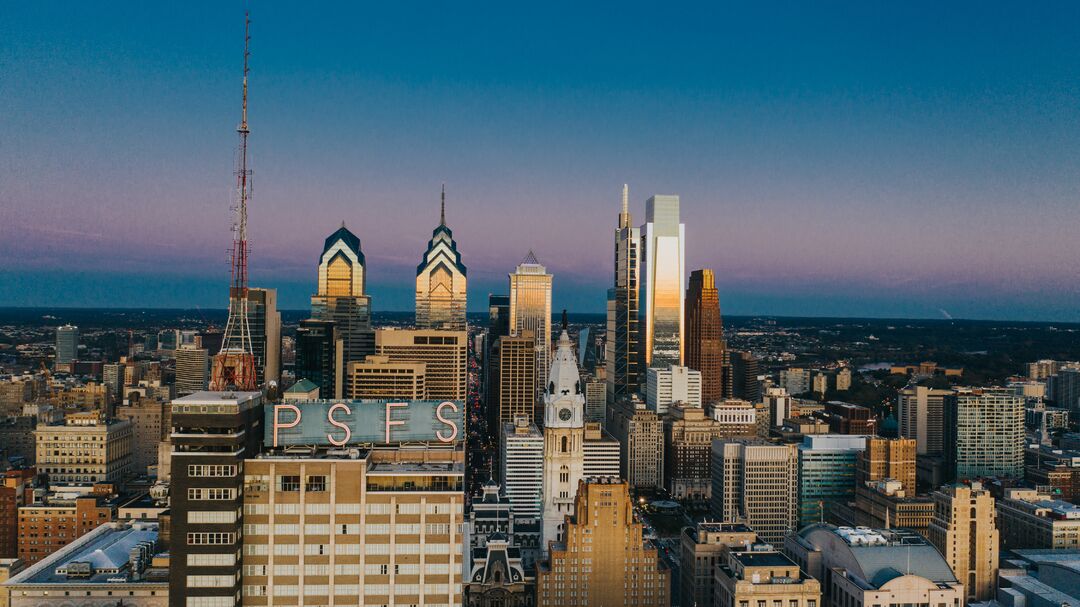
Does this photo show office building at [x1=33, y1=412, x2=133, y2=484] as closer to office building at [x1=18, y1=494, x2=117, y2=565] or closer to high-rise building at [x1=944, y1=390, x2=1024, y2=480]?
office building at [x1=18, y1=494, x2=117, y2=565]

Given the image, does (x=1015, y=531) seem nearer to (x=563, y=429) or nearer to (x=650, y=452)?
(x=563, y=429)

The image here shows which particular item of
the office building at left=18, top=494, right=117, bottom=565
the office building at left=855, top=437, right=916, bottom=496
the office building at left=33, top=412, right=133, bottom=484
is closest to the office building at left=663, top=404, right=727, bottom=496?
the office building at left=855, top=437, right=916, bottom=496

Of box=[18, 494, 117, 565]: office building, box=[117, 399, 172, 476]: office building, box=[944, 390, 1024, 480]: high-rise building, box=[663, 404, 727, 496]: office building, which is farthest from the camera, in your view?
box=[663, 404, 727, 496]: office building

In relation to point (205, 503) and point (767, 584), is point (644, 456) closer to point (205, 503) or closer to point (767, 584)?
point (767, 584)

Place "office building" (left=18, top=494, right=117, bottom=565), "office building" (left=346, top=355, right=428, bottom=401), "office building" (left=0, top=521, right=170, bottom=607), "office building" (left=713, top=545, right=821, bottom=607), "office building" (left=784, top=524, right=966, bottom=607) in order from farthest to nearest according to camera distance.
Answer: "office building" (left=346, top=355, right=428, bottom=401) < "office building" (left=18, top=494, right=117, bottom=565) < "office building" (left=784, top=524, right=966, bottom=607) < "office building" (left=713, top=545, right=821, bottom=607) < "office building" (left=0, top=521, right=170, bottom=607)

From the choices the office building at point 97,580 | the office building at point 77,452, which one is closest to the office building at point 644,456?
the office building at point 77,452

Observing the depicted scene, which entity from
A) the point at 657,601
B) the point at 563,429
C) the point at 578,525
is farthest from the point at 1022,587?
the point at 563,429
